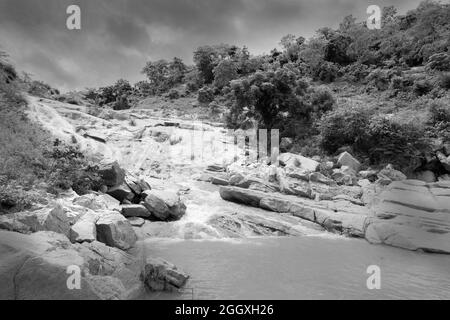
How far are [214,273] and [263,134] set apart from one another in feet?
62.4

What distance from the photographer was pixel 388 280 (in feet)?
27.6

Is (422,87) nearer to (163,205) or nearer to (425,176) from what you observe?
(425,176)

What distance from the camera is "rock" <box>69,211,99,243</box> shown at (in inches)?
333

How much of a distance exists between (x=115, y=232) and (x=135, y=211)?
9.21 ft

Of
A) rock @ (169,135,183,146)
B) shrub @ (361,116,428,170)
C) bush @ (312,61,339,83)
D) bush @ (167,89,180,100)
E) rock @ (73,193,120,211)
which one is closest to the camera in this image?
rock @ (73,193,120,211)

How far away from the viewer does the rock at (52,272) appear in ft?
17.9

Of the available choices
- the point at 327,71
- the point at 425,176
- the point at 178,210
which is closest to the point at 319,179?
the point at 425,176

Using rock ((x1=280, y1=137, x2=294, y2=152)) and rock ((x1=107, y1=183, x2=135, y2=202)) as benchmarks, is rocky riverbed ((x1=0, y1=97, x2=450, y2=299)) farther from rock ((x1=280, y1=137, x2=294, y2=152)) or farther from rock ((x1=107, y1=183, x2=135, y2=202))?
rock ((x1=280, y1=137, x2=294, y2=152))

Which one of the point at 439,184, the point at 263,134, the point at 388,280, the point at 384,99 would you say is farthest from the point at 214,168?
the point at 384,99

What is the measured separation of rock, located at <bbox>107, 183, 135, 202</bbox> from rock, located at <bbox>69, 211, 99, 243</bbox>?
148 inches

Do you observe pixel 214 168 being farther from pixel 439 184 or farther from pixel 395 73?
pixel 395 73

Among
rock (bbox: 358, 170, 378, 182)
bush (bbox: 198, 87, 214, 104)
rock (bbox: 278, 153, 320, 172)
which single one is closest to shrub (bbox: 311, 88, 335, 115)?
rock (bbox: 278, 153, 320, 172)

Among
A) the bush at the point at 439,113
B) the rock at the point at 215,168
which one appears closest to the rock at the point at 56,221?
the rock at the point at 215,168

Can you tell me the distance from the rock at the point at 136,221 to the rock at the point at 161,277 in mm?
4727
